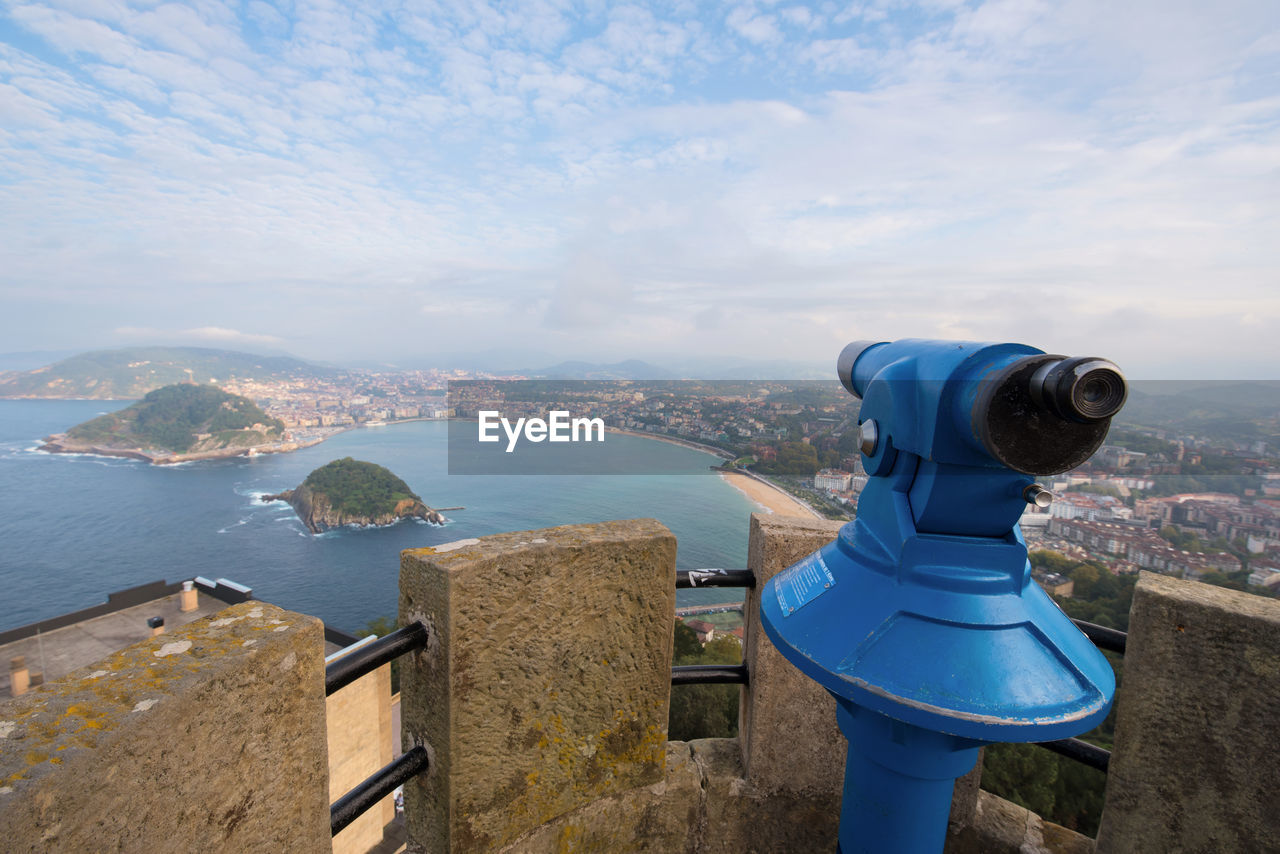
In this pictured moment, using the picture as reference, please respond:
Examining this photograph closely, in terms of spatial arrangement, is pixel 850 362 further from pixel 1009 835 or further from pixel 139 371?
pixel 139 371

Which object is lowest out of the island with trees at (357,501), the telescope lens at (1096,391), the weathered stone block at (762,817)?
the island with trees at (357,501)

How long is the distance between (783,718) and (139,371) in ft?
551

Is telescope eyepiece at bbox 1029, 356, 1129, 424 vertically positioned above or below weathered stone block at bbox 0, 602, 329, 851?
above

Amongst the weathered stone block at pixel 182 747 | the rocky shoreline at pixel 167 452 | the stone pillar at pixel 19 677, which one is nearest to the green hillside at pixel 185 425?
the rocky shoreline at pixel 167 452

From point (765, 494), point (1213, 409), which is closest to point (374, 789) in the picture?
point (1213, 409)

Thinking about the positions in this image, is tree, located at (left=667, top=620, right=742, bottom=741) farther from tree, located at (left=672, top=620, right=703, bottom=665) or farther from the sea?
the sea

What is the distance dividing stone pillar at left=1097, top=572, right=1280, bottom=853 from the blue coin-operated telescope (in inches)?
22.4

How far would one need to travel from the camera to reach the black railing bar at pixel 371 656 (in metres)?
1.34

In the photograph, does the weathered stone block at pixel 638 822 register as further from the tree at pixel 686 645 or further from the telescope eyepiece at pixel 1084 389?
the tree at pixel 686 645

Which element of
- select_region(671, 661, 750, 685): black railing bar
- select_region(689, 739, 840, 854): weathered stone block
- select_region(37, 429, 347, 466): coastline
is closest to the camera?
select_region(671, 661, 750, 685): black railing bar

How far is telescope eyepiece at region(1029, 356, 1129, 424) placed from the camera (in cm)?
96

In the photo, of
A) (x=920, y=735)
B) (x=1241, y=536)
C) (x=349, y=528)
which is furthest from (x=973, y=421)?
(x=349, y=528)
